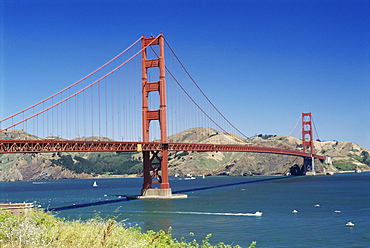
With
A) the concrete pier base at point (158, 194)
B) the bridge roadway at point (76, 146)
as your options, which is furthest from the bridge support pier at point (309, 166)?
the concrete pier base at point (158, 194)

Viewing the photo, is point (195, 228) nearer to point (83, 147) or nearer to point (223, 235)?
point (223, 235)

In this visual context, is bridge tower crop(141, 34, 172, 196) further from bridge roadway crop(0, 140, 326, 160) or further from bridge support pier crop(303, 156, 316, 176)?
bridge support pier crop(303, 156, 316, 176)

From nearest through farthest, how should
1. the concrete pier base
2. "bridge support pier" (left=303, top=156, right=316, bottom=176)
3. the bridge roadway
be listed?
the bridge roadway, the concrete pier base, "bridge support pier" (left=303, top=156, right=316, bottom=176)

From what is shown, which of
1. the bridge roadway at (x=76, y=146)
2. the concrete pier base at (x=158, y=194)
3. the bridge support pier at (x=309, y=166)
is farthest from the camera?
the bridge support pier at (x=309, y=166)

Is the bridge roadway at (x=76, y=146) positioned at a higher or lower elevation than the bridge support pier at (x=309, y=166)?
higher

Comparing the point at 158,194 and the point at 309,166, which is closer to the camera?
the point at 158,194

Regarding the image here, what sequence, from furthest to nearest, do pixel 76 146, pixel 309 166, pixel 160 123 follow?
pixel 309 166
pixel 160 123
pixel 76 146

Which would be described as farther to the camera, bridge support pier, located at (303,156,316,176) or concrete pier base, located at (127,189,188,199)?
bridge support pier, located at (303,156,316,176)

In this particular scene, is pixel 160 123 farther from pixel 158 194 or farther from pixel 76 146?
pixel 76 146

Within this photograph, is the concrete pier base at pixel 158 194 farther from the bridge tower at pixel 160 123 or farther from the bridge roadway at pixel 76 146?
the bridge roadway at pixel 76 146

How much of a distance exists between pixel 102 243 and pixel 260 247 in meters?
21.0

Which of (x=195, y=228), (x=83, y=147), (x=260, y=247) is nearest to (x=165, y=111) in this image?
(x=83, y=147)

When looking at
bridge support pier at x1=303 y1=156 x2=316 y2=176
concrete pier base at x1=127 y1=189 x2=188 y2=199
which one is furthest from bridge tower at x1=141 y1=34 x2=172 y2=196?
bridge support pier at x1=303 y1=156 x2=316 y2=176

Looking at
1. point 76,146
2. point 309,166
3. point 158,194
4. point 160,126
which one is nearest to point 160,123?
point 160,126
